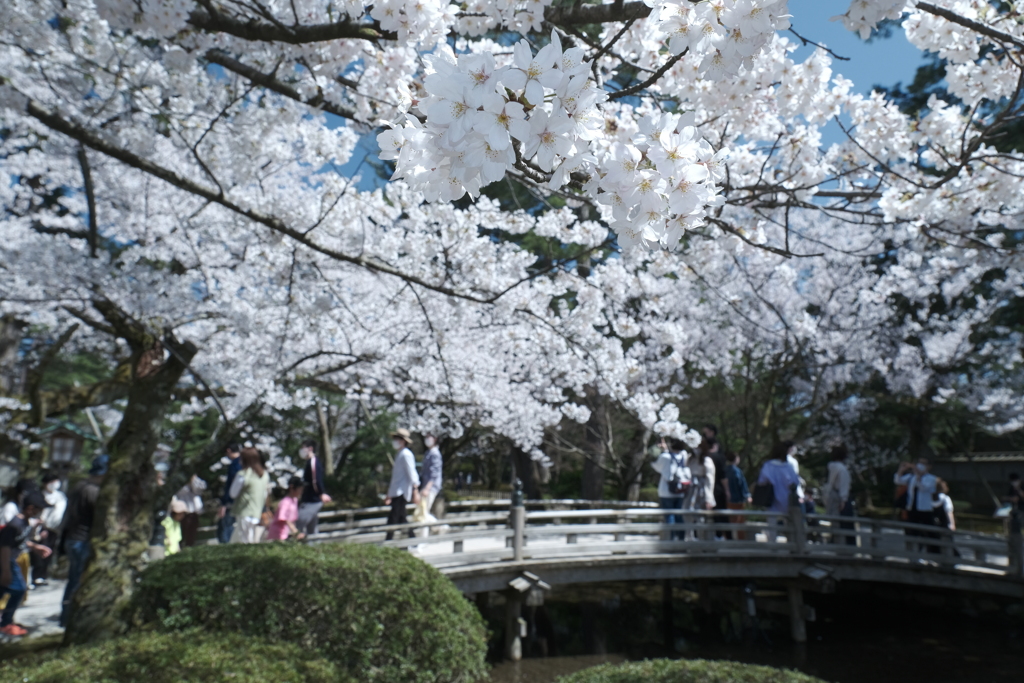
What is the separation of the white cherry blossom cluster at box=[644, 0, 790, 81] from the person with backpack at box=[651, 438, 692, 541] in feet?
24.6

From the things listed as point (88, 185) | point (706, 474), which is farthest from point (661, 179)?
point (706, 474)

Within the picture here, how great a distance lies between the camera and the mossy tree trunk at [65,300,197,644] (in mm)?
4688

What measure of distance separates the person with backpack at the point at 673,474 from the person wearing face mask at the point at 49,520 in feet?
24.2

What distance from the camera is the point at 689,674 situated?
3.49 m

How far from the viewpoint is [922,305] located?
52.7ft

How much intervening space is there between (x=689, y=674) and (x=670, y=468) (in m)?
5.45

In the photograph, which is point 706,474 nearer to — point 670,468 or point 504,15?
point 670,468

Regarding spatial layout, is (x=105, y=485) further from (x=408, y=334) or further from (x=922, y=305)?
(x=922, y=305)

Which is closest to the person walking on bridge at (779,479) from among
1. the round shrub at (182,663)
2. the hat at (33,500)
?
the round shrub at (182,663)

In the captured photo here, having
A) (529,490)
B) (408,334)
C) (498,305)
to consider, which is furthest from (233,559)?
(529,490)

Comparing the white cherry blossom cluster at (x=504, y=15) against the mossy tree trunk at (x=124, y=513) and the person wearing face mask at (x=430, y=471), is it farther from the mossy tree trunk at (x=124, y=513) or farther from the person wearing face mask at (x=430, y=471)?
the person wearing face mask at (x=430, y=471)

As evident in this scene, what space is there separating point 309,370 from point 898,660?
840 centimetres

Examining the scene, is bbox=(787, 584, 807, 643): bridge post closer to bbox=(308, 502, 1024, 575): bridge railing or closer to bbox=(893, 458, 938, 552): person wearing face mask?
bbox=(308, 502, 1024, 575): bridge railing

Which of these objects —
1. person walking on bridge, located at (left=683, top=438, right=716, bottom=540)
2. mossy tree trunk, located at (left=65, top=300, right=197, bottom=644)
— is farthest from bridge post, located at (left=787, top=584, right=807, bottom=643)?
mossy tree trunk, located at (left=65, top=300, right=197, bottom=644)
